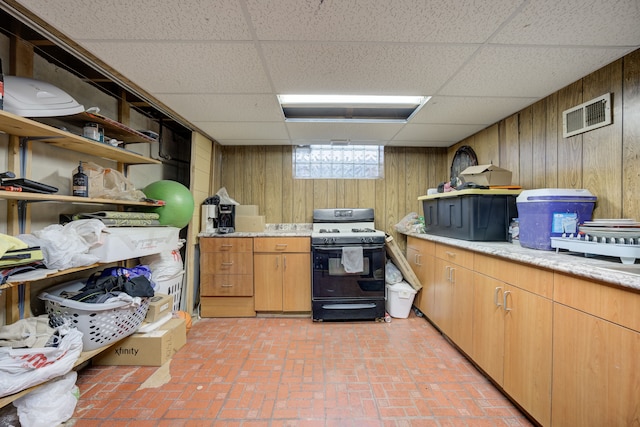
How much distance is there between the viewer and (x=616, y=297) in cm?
95

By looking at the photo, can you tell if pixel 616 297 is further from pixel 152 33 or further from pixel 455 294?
pixel 152 33

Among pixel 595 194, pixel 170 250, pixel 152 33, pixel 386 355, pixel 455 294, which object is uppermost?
pixel 152 33

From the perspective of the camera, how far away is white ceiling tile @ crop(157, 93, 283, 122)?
195 cm

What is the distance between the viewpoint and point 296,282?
8.93ft

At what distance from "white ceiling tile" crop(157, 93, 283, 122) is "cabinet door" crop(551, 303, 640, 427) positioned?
7.07 feet

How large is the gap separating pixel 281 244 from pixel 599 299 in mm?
2282

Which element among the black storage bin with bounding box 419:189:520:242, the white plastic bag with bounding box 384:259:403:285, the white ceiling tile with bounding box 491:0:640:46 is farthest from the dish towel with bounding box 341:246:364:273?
the white ceiling tile with bounding box 491:0:640:46

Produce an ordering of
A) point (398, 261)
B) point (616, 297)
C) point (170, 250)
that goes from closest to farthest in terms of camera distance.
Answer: point (616, 297) < point (170, 250) < point (398, 261)

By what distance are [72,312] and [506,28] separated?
8.98ft

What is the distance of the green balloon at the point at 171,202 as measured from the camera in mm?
2254

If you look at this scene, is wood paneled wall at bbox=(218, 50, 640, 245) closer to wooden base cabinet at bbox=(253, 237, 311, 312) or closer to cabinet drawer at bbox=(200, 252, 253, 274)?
wooden base cabinet at bbox=(253, 237, 311, 312)

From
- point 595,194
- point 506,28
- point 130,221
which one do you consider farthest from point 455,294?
point 130,221

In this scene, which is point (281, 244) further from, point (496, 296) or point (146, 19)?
point (146, 19)

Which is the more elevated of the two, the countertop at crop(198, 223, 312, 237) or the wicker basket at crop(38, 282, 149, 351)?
the countertop at crop(198, 223, 312, 237)
